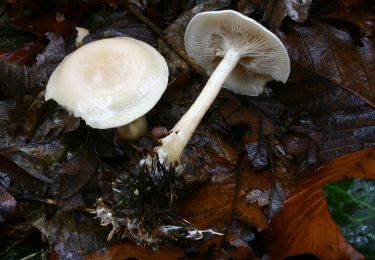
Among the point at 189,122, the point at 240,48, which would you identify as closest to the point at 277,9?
the point at 240,48

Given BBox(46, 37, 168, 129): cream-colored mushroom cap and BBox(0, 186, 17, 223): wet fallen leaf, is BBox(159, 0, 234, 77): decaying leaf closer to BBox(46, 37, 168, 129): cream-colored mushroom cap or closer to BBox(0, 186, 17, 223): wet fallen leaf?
BBox(46, 37, 168, 129): cream-colored mushroom cap

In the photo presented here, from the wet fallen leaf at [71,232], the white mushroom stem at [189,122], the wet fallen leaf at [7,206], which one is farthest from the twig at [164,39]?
the wet fallen leaf at [7,206]

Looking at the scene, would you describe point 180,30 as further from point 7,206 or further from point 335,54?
point 7,206

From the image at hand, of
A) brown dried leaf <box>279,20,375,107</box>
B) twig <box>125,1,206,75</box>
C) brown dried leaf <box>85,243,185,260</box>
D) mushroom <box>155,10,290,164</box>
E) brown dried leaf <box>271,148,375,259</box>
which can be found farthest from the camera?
twig <box>125,1,206,75</box>

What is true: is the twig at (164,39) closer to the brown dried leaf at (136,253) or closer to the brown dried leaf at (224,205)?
the brown dried leaf at (224,205)

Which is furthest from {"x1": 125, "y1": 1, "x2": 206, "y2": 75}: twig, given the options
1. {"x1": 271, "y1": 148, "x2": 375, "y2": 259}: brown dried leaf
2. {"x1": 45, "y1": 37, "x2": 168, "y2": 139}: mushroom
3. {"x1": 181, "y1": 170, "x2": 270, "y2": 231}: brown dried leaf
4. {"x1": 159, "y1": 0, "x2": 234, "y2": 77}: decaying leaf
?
{"x1": 271, "y1": 148, "x2": 375, "y2": 259}: brown dried leaf

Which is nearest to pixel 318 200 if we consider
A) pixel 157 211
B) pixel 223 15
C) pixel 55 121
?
pixel 157 211
